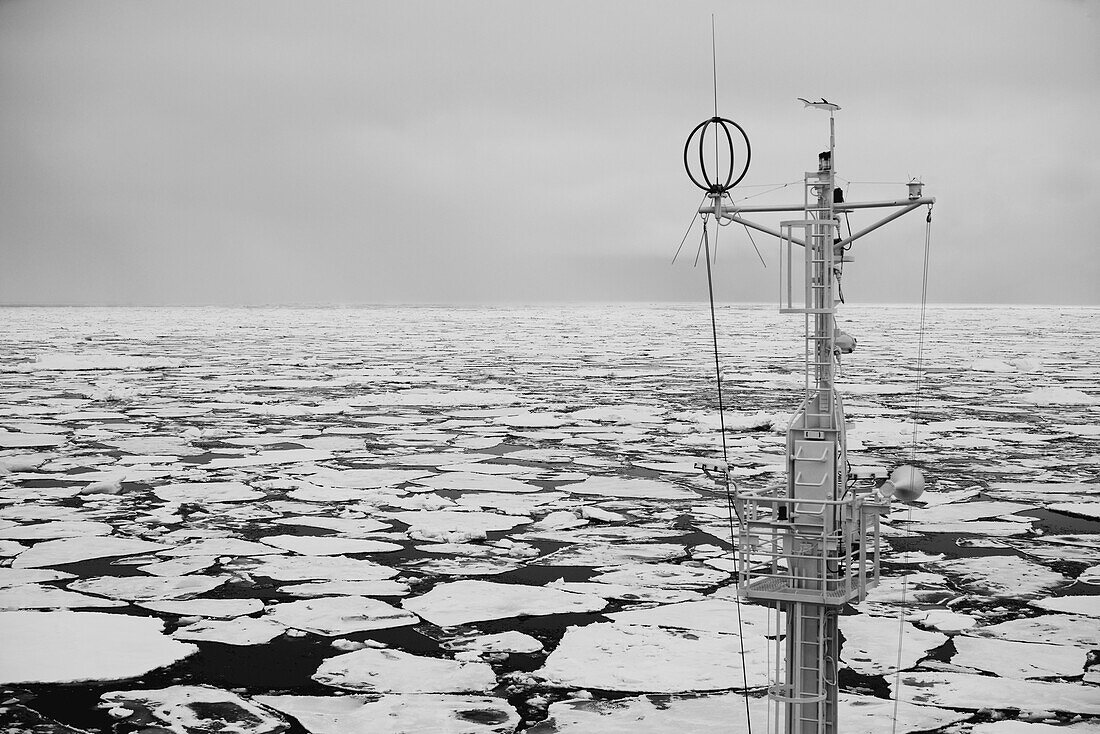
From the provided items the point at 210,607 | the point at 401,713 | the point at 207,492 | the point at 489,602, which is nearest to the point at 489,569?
the point at 489,602

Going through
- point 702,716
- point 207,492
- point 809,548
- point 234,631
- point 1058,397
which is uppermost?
point 809,548

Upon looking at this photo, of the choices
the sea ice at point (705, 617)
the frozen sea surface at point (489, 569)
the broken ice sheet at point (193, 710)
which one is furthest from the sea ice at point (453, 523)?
the broken ice sheet at point (193, 710)

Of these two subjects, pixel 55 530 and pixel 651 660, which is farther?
pixel 55 530

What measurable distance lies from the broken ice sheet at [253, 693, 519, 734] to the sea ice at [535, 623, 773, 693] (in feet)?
1.98

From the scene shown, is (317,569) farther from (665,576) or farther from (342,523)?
(665,576)

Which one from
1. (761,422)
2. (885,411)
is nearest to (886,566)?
(761,422)

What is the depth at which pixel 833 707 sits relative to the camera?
16.7 feet

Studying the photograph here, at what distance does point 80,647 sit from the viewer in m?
6.80

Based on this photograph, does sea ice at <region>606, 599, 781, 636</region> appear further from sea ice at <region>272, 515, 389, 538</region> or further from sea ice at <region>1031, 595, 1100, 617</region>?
sea ice at <region>272, 515, 389, 538</region>

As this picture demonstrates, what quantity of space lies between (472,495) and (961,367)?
21706mm

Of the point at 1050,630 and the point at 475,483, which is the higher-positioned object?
the point at 475,483

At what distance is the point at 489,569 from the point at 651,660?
237 cm

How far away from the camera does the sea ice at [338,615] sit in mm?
7320

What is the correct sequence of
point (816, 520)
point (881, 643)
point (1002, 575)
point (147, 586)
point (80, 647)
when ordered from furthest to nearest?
point (1002, 575) < point (147, 586) < point (881, 643) < point (80, 647) < point (816, 520)
